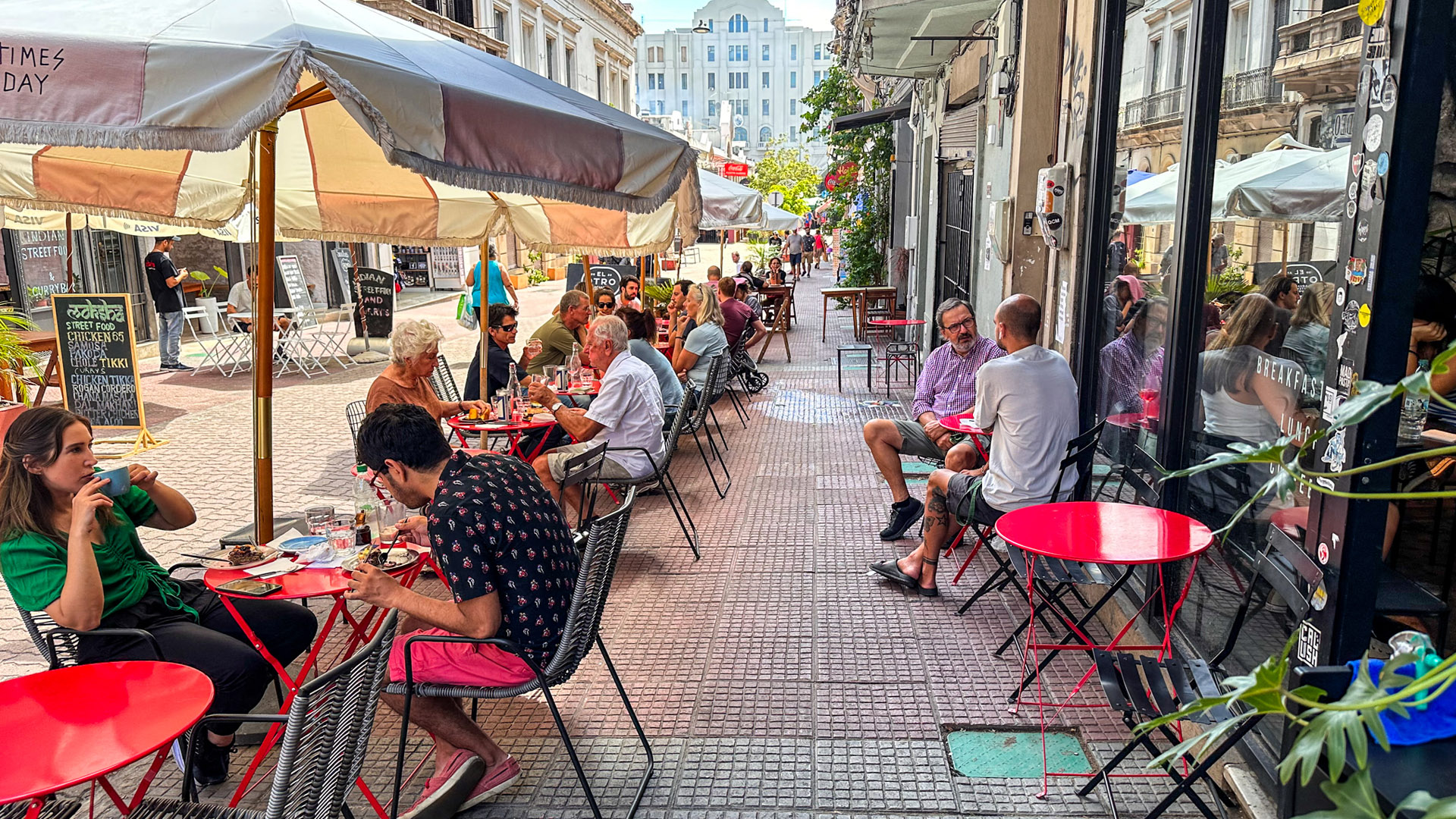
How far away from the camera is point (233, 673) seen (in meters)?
3.45

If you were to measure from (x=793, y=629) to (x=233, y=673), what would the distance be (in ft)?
8.29

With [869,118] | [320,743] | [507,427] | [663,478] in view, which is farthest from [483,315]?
[869,118]

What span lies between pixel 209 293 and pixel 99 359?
10.4 m

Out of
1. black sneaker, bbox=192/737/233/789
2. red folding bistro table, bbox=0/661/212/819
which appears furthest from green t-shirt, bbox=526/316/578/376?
red folding bistro table, bbox=0/661/212/819

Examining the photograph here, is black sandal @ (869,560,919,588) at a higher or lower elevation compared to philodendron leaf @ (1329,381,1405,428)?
lower

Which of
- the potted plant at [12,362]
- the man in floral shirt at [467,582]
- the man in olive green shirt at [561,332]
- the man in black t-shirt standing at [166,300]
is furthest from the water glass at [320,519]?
the man in black t-shirt standing at [166,300]

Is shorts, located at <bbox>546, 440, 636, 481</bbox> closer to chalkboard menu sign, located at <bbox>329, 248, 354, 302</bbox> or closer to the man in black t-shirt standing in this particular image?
the man in black t-shirt standing

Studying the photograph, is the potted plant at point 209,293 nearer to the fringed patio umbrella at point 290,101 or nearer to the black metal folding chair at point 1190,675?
the fringed patio umbrella at point 290,101

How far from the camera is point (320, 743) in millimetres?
2459

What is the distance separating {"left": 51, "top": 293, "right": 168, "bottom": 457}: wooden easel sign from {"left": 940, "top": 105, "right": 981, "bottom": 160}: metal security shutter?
804 cm

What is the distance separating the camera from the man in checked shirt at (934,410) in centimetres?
626

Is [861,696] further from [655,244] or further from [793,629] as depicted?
[655,244]

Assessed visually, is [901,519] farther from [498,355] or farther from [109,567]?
[109,567]

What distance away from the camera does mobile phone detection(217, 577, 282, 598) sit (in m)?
3.29
